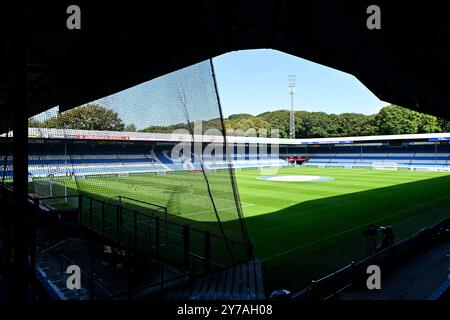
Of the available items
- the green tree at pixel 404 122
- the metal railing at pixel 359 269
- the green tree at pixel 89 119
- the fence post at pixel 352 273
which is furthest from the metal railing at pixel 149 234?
the green tree at pixel 404 122

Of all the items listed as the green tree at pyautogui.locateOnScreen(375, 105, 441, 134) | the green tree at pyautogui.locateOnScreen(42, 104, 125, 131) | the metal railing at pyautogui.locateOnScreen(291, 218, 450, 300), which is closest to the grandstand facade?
the green tree at pyautogui.locateOnScreen(42, 104, 125, 131)

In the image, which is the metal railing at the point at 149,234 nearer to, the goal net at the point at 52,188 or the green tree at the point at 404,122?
the goal net at the point at 52,188

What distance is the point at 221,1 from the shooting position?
2895mm

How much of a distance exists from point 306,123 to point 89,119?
9155 cm

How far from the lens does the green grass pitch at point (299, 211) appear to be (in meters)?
6.08

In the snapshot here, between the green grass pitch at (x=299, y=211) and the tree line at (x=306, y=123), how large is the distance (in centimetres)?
133

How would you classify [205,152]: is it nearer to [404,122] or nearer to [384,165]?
[384,165]

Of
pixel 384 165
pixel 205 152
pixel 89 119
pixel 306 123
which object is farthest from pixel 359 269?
pixel 306 123

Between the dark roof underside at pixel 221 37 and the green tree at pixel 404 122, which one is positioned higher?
the green tree at pixel 404 122

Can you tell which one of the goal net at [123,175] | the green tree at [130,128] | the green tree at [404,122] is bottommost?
the goal net at [123,175]

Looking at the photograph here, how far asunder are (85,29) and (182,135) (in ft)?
5.67

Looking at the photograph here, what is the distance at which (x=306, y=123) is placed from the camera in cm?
9350
